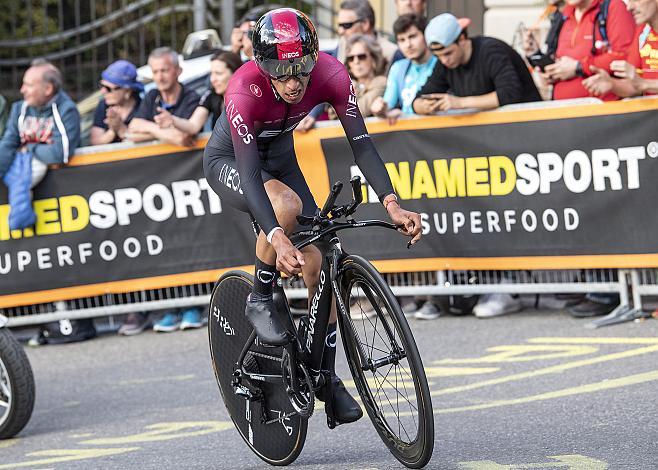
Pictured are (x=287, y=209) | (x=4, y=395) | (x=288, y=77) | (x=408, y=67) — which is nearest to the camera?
(x=288, y=77)

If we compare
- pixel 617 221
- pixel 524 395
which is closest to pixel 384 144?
pixel 617 221

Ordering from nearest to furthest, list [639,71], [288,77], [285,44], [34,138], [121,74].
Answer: [285,44]
[288,77]
[639,71]
[34,138]
[121,74]

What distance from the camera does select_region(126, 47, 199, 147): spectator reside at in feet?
36.2

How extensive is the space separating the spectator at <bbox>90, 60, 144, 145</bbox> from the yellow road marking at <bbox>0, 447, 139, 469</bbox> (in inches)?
178

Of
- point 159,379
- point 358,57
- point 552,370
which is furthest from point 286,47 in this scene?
point 358,57

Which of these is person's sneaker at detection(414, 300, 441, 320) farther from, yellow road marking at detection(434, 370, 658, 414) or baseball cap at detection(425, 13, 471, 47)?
yellow road marking at detection(434, 370, 658, 414)

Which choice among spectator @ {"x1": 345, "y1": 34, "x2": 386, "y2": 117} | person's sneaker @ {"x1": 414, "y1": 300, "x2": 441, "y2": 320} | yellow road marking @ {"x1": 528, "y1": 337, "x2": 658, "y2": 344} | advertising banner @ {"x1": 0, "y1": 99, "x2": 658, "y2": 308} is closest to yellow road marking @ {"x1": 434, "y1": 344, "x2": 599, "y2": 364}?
yellow road marking @ {"x1": 528, "y1": 337, "x2": 658, "y2": 344}

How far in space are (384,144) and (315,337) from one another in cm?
465

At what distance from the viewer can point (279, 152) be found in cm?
643

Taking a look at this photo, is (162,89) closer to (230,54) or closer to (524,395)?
(230,54)

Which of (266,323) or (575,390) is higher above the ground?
(266,323)

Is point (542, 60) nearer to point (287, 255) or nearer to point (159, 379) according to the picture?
point (159, 379)

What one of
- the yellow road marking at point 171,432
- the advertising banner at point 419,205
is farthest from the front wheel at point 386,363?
the advertising banner at point 419,205

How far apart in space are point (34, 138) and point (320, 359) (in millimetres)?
5731
